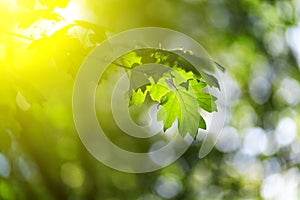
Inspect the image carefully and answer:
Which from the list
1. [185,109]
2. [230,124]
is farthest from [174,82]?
Result: [230,124]

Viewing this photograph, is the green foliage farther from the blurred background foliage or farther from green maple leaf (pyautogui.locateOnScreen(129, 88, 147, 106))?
the blurred background foliage

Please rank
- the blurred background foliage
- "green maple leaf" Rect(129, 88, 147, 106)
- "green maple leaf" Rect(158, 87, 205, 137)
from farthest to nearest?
the blurred background foliage
"green maple leaf" Rect(129, 88, 147, 106)
"green maple leaf" Rect(158, 87, 205, 137)

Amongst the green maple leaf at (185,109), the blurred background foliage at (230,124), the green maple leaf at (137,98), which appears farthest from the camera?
the blurred background foliage at (230,124)

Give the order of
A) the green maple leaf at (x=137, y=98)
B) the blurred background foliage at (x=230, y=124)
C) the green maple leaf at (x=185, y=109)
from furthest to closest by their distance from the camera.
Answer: the blurred background foliage at (x=230, y=124) < the green maple leaf at (x=137, y=98) < the green maple leaf at (x=185, y=109)

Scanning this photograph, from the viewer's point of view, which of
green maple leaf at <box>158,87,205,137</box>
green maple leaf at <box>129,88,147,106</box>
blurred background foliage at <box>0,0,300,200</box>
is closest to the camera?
green maple leaf at <box>158,87,205,137</box>

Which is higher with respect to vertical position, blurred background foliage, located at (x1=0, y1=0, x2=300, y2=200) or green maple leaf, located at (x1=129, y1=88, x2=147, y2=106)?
blurred background foliage, located at (x1=0, y1=0, x2=300, y2=200)

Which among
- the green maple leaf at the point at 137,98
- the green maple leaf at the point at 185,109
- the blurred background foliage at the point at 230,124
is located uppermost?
the blurred background foliage at the point at 230,124

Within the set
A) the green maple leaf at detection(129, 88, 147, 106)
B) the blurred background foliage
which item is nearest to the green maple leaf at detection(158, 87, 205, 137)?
the green maple leaf at detection(129, 88, 147, 106)

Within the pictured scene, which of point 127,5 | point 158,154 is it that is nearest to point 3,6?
point 127,5

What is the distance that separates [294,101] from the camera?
16.5 m

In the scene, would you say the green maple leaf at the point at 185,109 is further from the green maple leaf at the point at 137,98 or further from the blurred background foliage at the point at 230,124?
the blurred background foliage at the point at 230,124

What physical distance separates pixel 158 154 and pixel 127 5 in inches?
198

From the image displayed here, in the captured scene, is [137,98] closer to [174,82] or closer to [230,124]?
[174,82]

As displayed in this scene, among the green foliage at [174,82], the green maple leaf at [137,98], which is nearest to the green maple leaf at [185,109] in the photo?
the green foliage at [174,82]
